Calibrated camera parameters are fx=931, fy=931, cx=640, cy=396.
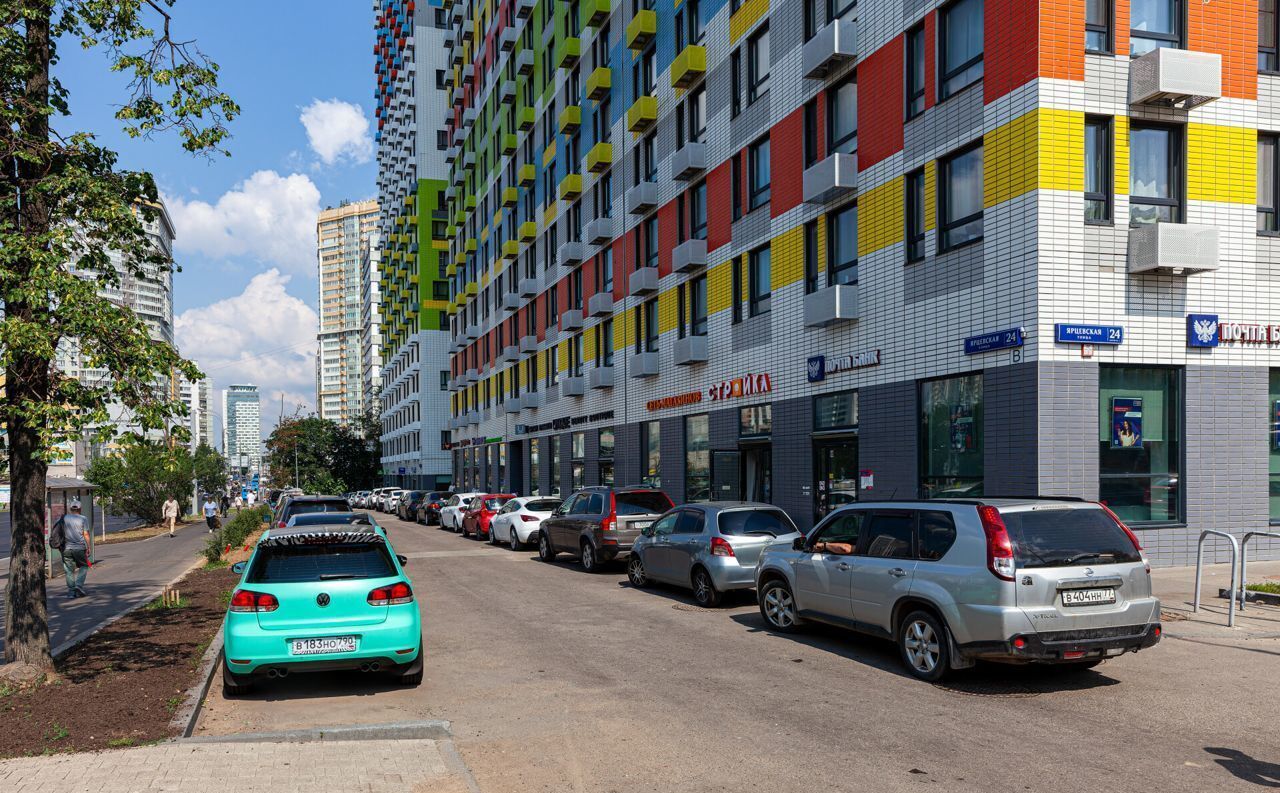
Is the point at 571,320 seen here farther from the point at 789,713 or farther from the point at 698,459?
the point at 789,713

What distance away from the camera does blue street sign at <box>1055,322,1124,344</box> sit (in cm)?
1467

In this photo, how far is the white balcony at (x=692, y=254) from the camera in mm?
26312

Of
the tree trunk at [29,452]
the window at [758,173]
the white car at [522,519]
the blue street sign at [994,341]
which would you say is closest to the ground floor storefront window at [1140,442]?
the blue street sign at [994,341]

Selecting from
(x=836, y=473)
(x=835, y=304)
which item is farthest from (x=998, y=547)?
(x=836, y=473)

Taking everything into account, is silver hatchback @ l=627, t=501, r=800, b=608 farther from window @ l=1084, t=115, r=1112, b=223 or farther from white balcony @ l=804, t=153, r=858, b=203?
white balcony @ l=804, t=153, r=858, b=203

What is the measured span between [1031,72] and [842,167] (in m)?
4.82

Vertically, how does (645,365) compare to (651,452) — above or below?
above

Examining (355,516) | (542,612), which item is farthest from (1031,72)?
(355,516)

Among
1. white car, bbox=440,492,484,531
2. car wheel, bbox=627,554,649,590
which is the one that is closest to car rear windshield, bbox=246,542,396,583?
car wheel, bbox=627,554,649,590

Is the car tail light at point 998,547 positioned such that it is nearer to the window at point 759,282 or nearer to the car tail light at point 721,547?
the car tail light at point 721,547

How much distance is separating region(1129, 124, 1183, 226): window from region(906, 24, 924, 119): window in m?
3.95

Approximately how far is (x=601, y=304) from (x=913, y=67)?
17535 millimetres

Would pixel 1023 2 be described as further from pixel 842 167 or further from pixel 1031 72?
pixel 842 167

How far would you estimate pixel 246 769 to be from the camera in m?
5.86
